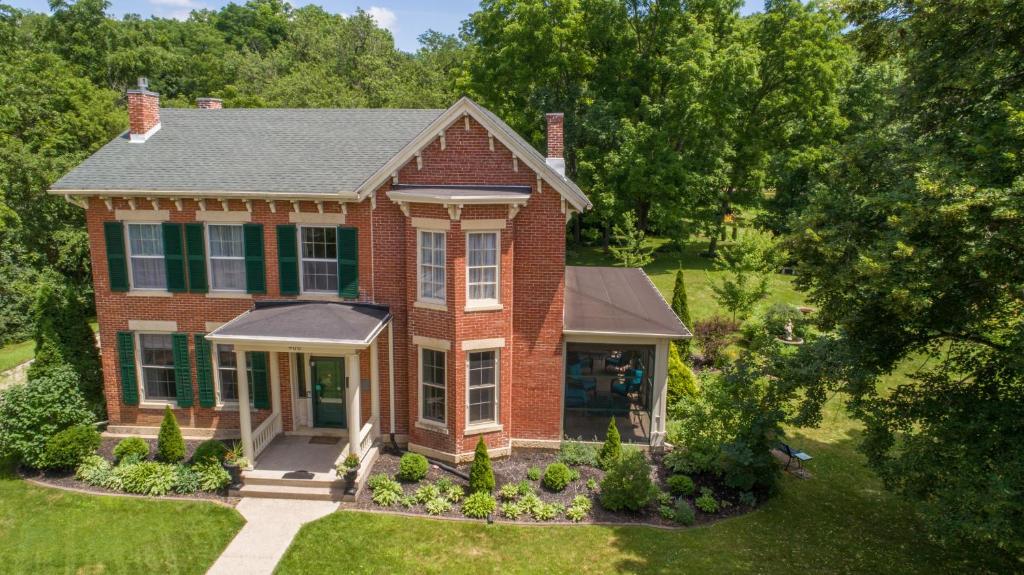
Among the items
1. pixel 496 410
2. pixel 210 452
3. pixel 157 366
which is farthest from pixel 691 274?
pixel 157 366

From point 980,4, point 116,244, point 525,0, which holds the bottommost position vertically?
point 116,244

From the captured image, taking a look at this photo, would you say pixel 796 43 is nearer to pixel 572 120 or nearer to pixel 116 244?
pixel 572 120

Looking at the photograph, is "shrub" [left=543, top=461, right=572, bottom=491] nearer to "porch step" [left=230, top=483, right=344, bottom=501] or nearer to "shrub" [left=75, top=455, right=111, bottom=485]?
"porch step" [left=230, top=483, right=344, bottom=501]

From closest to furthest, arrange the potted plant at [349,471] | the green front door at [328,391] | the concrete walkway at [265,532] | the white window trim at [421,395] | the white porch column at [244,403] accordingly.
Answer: the concrete walkway at [265,532]
the potted plant at [349,471]
the white porch column at [244,403]
the white window trim at [421,395]
the green front door at [328,391]

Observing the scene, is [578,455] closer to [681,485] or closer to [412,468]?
[681,485]

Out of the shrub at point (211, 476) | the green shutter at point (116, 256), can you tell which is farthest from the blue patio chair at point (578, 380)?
the green shutter at point (116, 256)

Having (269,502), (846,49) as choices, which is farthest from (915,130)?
(846,49)

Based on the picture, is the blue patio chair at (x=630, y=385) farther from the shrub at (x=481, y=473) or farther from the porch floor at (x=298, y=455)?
the porch floor at (x=298, y=455)
